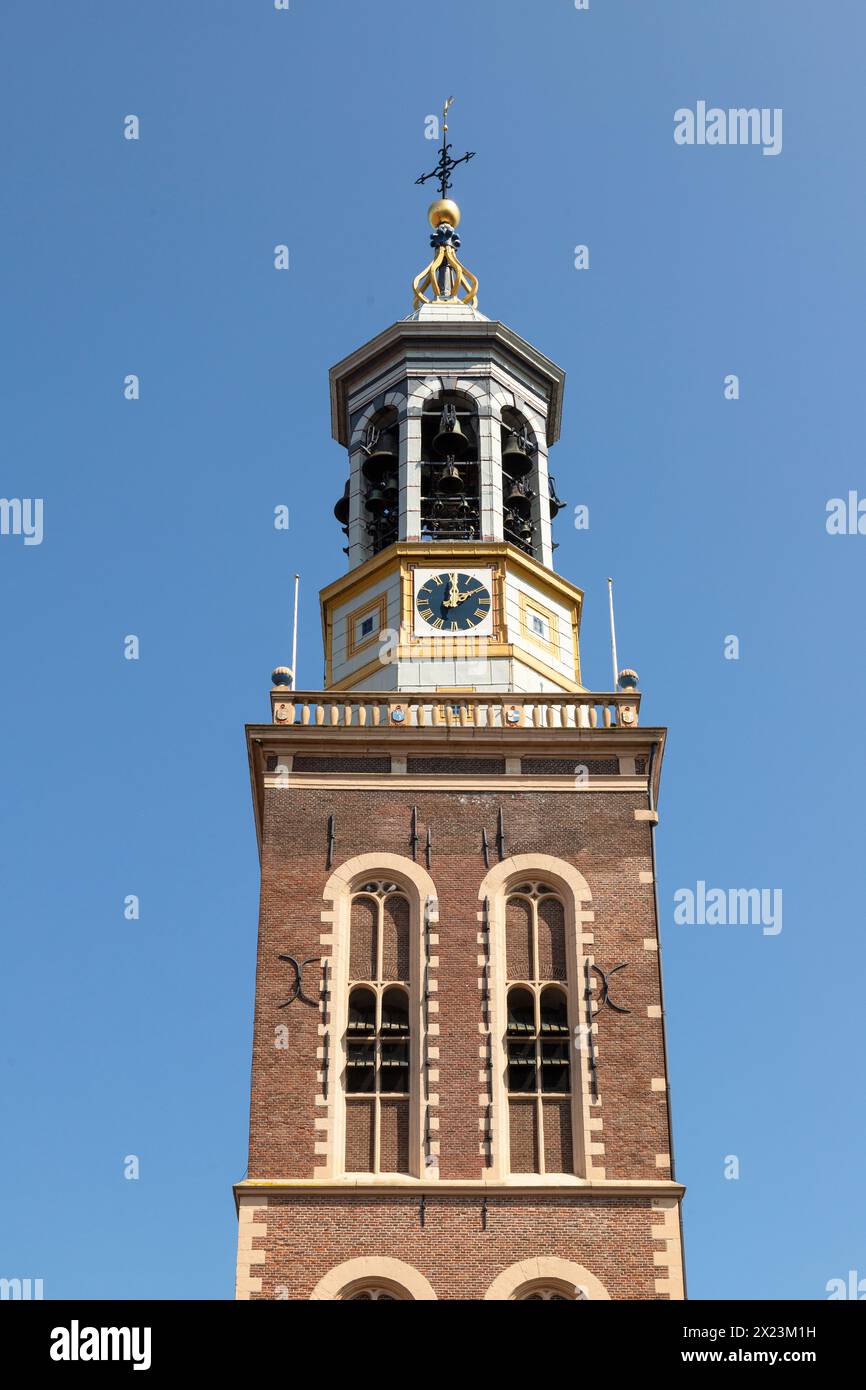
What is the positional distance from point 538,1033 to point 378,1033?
2479 millimetres

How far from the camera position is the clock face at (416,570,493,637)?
3859cm

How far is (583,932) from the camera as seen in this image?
3341 centimetres

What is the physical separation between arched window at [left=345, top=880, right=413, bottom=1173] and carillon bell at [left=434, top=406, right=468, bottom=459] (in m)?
10.8

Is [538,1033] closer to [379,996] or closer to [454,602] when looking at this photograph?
[379,996]

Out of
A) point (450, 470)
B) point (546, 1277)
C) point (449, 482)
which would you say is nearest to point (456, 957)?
point (546, 1277)

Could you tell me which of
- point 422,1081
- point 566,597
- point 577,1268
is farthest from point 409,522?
point 577,1268

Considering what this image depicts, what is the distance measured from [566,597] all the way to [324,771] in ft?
24.8

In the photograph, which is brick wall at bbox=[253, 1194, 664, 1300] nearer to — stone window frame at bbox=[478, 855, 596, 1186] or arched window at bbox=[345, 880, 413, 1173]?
stone window frame at bbox=[478, 855, 596, 1186]

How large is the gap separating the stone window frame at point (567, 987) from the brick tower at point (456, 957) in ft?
0.13

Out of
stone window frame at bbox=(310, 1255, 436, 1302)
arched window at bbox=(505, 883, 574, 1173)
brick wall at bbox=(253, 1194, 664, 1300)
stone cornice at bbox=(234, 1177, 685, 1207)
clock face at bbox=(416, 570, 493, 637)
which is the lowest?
stone window frame at bbox=(310, 1255, 436, 1302)

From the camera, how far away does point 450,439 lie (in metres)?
41.1

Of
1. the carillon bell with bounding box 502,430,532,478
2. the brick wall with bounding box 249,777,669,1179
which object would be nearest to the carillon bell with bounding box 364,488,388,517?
the carillon bell with bounding box 502,430,532,478
